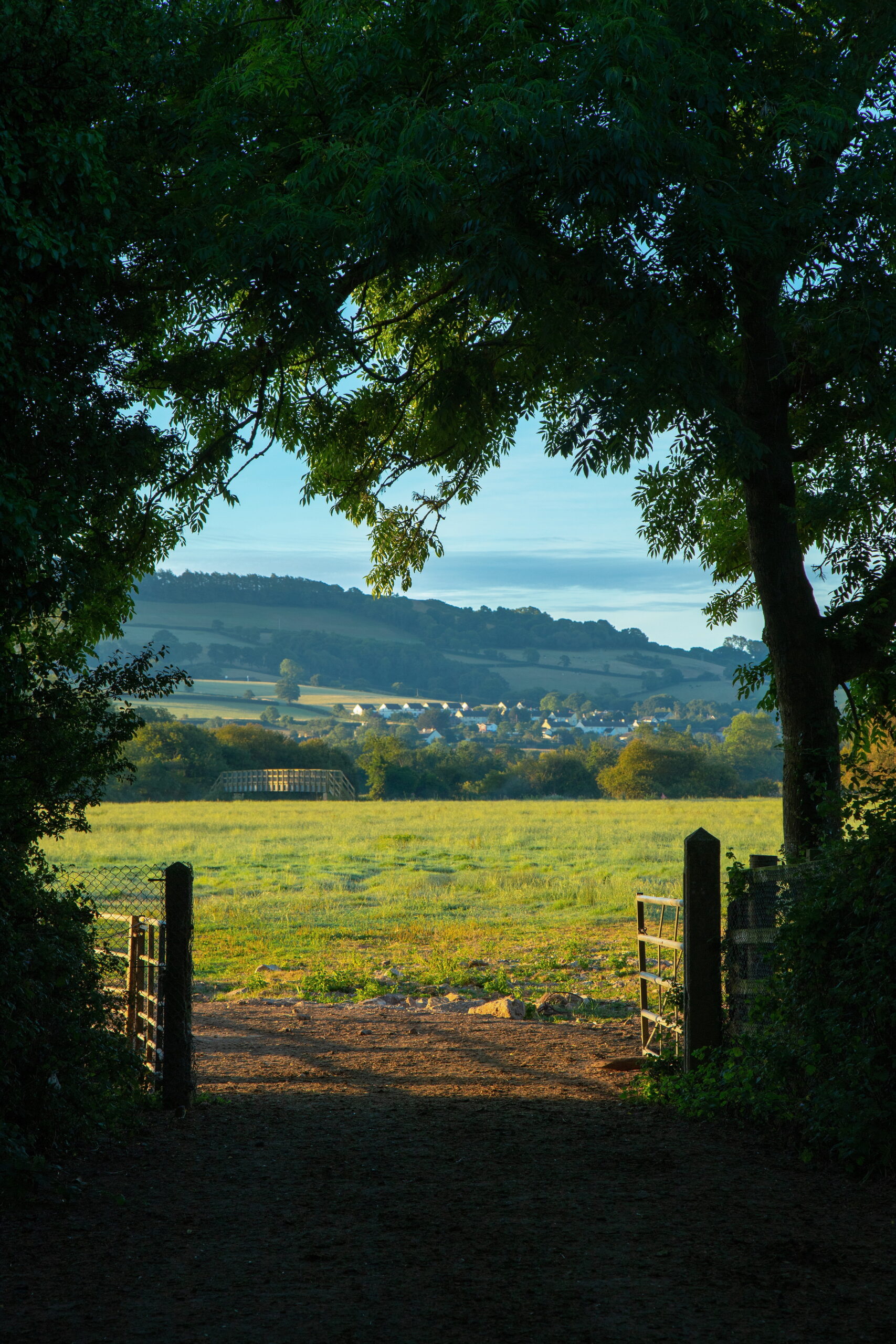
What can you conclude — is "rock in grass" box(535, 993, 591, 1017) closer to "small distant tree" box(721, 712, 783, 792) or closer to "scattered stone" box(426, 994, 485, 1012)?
"scattered stone" box(426, 994, 485, 1012)

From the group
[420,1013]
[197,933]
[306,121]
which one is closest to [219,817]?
[197,933]

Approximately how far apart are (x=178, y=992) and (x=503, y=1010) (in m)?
4.97

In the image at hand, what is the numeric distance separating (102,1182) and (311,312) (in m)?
5.52

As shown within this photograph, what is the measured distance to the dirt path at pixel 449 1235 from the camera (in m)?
3.70

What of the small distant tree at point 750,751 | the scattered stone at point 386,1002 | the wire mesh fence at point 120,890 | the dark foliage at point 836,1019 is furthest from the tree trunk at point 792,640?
the small distant tree at point 750,751

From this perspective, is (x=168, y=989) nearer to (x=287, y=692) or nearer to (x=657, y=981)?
(x=657, y=981)

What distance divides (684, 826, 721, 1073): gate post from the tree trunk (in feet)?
3.92

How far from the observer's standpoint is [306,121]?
8.02 m

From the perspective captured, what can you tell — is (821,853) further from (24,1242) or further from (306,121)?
(306,121)

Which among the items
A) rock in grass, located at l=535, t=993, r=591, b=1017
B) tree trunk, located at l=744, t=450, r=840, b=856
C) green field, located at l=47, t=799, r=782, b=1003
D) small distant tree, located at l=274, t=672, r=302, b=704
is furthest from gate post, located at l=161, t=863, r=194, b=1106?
small distant tree, located at l=274, t=672, r=302, b=704

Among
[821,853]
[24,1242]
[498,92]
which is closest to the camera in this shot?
[24,1242]

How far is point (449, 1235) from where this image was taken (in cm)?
459

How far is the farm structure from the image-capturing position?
61312 mm

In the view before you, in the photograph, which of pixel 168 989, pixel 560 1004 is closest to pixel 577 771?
pixel 560 1004
